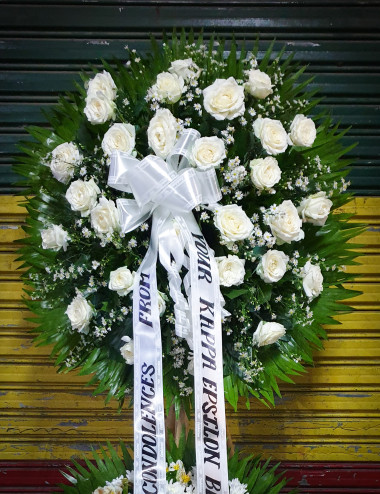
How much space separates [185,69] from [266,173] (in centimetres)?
40

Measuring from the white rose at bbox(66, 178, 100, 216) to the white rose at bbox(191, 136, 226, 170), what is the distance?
12.4 inches

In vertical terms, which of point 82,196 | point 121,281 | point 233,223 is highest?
point 82,196

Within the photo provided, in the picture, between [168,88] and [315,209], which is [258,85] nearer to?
[168,88]

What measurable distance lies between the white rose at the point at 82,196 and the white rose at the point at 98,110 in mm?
184

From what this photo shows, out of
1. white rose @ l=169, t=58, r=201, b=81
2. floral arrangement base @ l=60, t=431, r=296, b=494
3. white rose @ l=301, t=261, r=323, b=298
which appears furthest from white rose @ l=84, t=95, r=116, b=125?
floral arrangement base @ l=60, t=431, r=296, b=494

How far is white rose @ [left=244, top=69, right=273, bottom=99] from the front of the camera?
1.63 metres

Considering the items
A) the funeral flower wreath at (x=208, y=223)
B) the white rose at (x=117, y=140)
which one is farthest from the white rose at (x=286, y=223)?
the white rose at (x=117, y=140)

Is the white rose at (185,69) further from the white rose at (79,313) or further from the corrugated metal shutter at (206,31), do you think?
the corrugated metal shutter at (206,31)

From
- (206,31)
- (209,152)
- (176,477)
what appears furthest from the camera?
(206,31)

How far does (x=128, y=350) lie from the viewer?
1617 millimetres

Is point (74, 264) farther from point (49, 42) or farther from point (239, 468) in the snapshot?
point (49, 42)

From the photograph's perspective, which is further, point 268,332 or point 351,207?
point 351,207

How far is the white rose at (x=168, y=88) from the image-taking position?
1.58m

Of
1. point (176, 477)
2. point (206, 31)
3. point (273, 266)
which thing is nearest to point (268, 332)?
point (273, 266)
